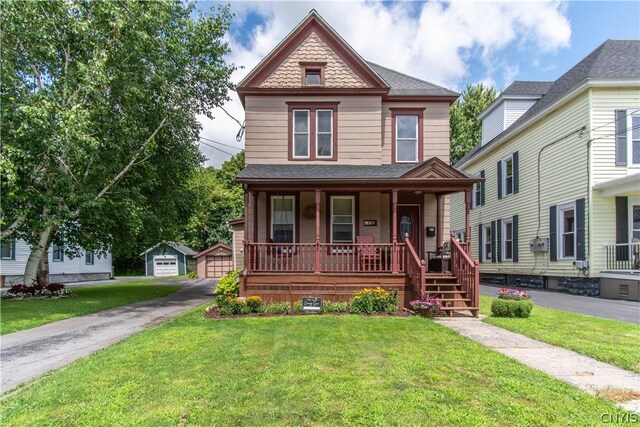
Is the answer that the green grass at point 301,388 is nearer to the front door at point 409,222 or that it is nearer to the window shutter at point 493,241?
the front door at point 409,222

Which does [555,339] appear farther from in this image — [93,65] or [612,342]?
[93,65]

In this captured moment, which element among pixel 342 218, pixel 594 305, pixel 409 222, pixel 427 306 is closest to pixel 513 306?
pixel 427 306

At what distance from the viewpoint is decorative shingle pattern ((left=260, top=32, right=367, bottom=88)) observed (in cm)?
1264

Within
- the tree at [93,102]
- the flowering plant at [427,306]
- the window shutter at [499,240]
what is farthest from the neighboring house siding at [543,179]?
the tree at [93,102]

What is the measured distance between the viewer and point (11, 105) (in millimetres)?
11039

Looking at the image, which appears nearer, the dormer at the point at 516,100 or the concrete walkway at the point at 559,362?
the concrete walkway at the point at 559,362

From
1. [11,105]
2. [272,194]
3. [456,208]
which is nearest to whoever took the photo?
[11,105]

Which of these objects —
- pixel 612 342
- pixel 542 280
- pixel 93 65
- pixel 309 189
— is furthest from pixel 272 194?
pixel 542 280

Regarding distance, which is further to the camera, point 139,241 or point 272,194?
point 139,241

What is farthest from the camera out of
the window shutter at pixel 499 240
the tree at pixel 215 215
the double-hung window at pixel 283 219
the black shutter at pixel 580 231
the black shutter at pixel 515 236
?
the tree at pixel 215 215

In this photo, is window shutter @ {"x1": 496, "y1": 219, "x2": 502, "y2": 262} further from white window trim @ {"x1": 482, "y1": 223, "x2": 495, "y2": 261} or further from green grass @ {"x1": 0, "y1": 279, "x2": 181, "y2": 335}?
green grass @ {"x1": 0, "y1": 279, "x2": 181, "y2": 335}

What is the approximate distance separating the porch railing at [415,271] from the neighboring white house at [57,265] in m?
13.8

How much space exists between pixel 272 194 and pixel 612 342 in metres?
9.06

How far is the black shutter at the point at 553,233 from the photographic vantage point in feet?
49.0
